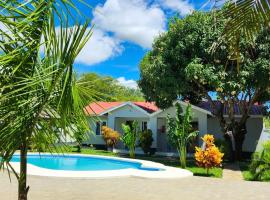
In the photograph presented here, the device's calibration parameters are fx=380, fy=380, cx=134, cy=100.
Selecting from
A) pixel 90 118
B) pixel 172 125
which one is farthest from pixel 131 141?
pixel 90 118

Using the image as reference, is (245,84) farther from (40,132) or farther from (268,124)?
(40,132)

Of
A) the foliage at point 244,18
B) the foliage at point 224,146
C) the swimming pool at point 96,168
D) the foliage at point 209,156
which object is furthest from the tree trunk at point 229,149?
the foliage at point 244,18

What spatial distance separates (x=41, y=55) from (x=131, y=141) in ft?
77.8

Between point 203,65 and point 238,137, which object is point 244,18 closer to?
point 203,65

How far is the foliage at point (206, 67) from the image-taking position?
22438 mm

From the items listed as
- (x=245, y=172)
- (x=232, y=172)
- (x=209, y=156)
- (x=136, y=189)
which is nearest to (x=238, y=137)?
(x=245, y=172)

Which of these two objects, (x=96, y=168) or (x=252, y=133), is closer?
Result: (x=96, y=168)

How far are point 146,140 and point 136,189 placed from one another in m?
15.9

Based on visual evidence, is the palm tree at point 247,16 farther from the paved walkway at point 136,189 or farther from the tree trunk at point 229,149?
the tree trunk at point 229,149

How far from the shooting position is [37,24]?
4.14 m

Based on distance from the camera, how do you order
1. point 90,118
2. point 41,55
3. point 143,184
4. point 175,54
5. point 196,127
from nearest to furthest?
point 41,55 < point 90,118 < point 143,184 < point 175,54 < point 196,127

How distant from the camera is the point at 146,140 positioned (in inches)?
1190

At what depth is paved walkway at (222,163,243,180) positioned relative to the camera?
19.1 meters

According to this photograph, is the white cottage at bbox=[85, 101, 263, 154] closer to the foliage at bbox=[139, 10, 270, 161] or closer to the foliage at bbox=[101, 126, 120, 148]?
the foliage at bbox=[101, 126, 120, 148]
